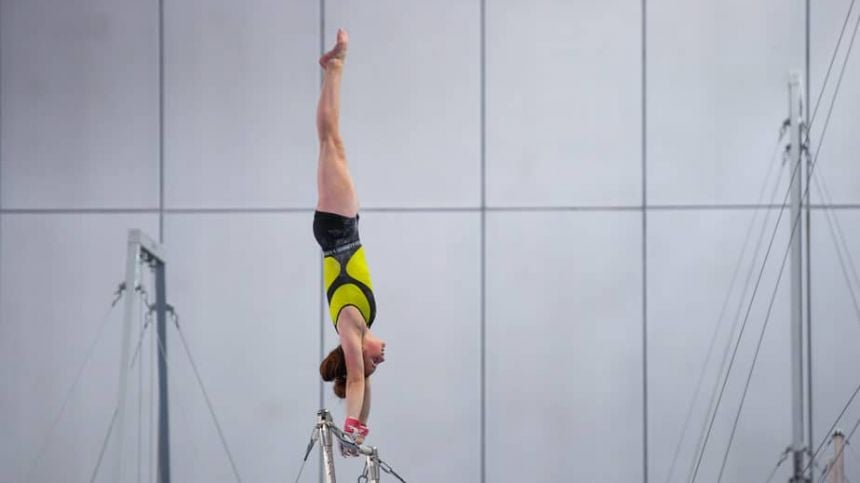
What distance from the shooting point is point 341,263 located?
5.77 m

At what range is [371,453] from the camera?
562cm

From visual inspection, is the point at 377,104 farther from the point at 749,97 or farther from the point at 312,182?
the point at 749,97

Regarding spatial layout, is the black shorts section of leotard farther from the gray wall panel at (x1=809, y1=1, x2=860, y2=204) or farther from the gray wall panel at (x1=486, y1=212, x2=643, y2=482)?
the gray wall panel at (x1=809, y1=1, x2=860, y2=204)

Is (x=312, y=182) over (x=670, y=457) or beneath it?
over

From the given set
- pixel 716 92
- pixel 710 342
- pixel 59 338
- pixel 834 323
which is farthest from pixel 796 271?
pixel 59 338

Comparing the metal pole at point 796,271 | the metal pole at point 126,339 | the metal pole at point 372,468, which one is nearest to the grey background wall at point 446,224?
the metal pole at point 796,271

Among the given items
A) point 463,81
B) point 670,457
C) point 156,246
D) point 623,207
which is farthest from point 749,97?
point 156,246

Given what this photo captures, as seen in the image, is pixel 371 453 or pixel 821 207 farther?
pixel 821 207

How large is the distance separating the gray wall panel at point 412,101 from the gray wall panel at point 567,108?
17 cm

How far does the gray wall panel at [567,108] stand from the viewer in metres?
8.94

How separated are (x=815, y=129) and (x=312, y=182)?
11.2 feet

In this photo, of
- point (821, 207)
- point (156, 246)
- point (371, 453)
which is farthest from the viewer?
point (821, 207)

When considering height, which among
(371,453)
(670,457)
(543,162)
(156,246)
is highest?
(543,162)

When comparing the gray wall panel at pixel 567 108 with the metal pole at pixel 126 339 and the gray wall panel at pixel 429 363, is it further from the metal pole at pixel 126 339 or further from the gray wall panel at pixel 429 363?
the metal pole at pixel 126 339
